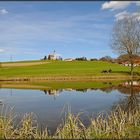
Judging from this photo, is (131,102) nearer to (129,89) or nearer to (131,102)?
(131,102)

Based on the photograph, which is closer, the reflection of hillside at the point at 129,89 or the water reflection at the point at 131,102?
the water reflection at the point at 131,102

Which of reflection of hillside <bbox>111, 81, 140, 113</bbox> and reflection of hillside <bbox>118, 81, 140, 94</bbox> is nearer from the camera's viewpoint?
reflection of hillside <bbox>111, 81, 140, 113</bbox>

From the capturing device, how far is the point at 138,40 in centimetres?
6619

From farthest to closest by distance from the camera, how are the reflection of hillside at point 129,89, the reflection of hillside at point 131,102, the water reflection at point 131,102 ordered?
the reflection of hillside at point 129,89 < the water reflection at point 131,102 < the reflection of hillside at point 131,102

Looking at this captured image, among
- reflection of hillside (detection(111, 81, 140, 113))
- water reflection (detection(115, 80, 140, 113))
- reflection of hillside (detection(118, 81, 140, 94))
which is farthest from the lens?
reflection of hillside (detection(118, 81, 140, 94))

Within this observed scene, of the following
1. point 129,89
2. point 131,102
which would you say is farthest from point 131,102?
point 129,89

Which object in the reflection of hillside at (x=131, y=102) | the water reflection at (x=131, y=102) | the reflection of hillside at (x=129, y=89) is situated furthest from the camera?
the reflection of hillside at (x=129, y=89)

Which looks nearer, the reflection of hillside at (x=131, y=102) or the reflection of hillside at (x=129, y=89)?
the reflection of hillside at (x=131, y=102)

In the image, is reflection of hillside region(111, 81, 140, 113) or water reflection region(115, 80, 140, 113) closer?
reflection of hillside region(111, 81, 140, 113)

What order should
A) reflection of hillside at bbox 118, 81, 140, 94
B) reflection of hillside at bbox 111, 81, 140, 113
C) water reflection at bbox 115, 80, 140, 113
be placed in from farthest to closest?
reflection of hillside at bbox 118, 81, 140, 94 < water reflection at bbox 115, 80, 140, 113 < reflection of hillside at bbox 111, 81, 140, 113

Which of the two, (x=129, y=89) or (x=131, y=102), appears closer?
(x=131, y=102)

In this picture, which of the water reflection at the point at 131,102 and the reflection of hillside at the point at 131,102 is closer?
the reflection of hillside at the point at 131,102

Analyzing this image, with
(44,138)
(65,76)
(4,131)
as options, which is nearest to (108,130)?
(44,138)

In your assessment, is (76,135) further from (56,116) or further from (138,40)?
(138,40)
